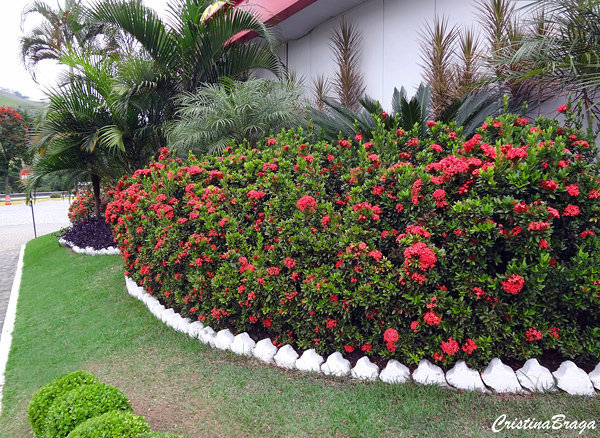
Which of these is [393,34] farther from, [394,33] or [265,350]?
[265,350]

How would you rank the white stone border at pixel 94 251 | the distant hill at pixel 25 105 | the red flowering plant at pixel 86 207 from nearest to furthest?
the white stone border at pixel 94 251, the distant hill at pixel 25 105, the red flowering plant at pixel 86 207

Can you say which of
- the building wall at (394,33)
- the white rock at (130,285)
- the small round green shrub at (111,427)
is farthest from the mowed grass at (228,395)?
the building wall at (394,33)

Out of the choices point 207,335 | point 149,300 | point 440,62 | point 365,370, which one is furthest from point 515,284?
point 149,300

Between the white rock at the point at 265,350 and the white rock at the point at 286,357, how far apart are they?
63 millimetres

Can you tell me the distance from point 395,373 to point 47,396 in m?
2.33

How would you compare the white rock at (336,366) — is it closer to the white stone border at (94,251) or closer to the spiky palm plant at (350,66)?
the spiky palm plant at (350,66)

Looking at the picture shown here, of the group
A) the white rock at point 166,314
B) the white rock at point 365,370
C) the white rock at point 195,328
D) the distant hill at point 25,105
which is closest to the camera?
the white rock at point 365,370

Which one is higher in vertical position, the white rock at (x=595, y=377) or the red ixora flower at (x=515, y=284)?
the red ixora flower at (x=515, y=284)

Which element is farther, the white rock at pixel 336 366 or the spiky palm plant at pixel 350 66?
the spiky palm plant at pixel 350 66

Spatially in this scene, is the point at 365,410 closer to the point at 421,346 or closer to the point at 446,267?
the point at 421,346

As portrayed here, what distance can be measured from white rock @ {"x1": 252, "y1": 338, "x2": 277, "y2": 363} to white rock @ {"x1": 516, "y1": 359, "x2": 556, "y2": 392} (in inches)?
72.5

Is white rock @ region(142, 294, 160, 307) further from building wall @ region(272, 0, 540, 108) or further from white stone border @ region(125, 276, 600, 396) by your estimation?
building wall @ region(272, 0, 540, 108)

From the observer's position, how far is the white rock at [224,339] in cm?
370

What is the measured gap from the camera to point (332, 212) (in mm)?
3213
